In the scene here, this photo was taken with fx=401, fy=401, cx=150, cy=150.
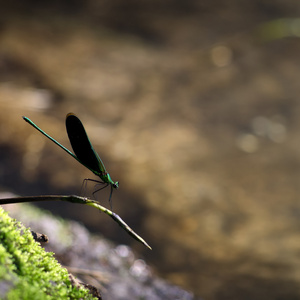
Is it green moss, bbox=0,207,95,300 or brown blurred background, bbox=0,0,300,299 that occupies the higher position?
brown blurred background, bbox=0,0,300,299

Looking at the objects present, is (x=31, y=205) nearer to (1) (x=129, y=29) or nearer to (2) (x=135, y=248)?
(2) (x=135, y=248)

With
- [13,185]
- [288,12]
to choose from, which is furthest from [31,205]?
[288,12]

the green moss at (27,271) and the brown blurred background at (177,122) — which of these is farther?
the brown blurred background at (177,122)

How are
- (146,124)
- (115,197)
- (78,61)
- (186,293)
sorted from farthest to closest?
1. (78,61)
2. (146,124)
3. (115,197)
4. (186,293)

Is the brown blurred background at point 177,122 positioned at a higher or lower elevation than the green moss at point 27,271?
higher
